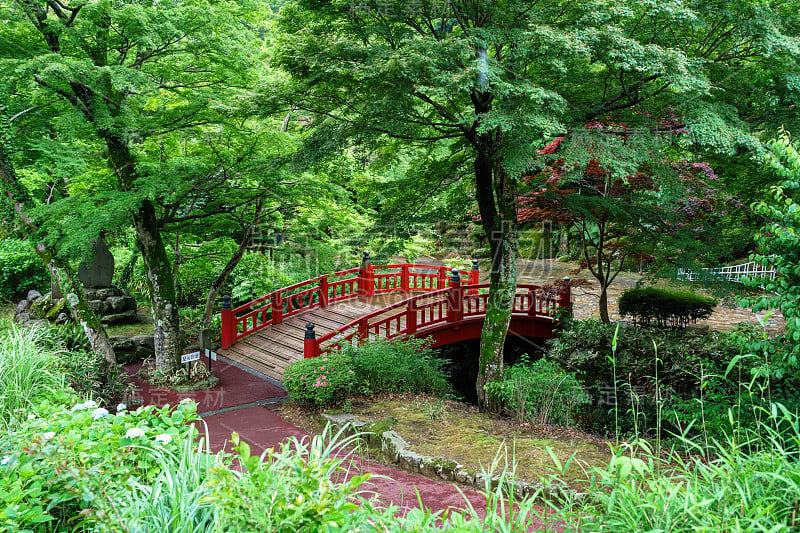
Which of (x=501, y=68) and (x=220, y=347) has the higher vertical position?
(x=501, y=68)

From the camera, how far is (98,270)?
13047mm

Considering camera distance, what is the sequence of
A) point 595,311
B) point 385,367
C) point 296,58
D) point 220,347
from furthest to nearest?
1. point 595,311
2. point 220,347
3. point 385,367
4. point 296,58

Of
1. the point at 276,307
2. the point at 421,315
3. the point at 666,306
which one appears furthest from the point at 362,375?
the point at 666,306

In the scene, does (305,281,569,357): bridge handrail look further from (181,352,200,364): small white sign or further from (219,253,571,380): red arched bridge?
(181,352,200,364): small white sign

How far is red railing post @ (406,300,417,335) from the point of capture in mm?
11648

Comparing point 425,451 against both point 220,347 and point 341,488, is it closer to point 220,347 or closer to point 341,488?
point 341,488

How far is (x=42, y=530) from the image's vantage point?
307cm

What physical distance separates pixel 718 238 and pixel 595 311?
21.5 ft

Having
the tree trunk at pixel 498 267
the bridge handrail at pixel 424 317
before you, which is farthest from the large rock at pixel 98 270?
the tree trunk at pixel 498 267

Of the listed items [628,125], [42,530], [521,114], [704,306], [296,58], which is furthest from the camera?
[704,306]

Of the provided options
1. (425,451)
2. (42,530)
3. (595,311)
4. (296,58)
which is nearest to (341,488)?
(42,530)

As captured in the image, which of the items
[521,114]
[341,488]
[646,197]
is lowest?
[341,488]

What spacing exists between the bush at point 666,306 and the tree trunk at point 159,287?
9024mm

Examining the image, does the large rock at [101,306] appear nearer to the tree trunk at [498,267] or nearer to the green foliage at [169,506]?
the tree trunk at [498,267]
